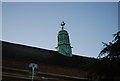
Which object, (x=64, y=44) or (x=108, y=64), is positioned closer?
(x=108, y=64)

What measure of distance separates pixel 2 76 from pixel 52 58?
7.98m

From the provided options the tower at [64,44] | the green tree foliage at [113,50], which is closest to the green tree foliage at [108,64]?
the green tree foliage at [113,50]

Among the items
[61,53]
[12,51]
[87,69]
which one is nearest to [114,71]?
[87,69]

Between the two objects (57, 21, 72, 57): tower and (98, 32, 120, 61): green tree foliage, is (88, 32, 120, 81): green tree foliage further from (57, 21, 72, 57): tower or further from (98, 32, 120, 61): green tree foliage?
(57, 21, 72, 57): tower

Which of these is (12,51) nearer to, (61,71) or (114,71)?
(61,71)

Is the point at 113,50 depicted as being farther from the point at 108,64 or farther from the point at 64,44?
the point at 64,44

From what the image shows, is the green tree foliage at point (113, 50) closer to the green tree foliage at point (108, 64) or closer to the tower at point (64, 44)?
the green tree foliage at point (108, 64)

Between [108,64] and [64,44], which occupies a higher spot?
[64,44]

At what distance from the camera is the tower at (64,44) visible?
1153 inches

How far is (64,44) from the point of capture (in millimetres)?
29719

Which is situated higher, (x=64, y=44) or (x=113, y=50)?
(x=64, y=44)

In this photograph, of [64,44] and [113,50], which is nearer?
[113,50]

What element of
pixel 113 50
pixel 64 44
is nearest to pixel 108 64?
pixel 113 50

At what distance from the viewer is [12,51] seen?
21.2m
